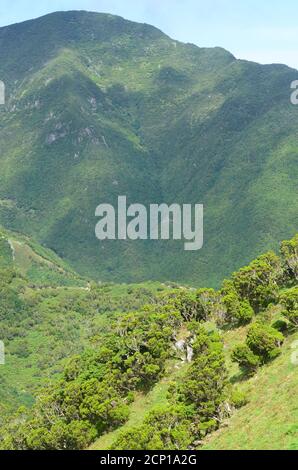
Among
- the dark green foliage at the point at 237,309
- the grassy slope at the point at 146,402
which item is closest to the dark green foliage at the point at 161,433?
the grassy slope at the point at 146,402

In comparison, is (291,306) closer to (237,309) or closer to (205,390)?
(237,309)

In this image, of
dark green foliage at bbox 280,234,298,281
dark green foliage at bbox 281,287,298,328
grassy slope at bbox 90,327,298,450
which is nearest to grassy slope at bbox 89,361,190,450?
grassy slope at bbox 90,327,298,450

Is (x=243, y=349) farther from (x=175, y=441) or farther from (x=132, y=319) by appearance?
(x=132, y=319)

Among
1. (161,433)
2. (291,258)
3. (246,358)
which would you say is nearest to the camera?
(161,433)

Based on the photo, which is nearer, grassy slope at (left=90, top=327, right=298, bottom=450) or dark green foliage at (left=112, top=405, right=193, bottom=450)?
grassy slope at (left=90, top=327, right=298, bottom=450)

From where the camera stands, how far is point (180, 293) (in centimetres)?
8712

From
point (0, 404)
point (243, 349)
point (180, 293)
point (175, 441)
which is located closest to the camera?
point (175, 441)

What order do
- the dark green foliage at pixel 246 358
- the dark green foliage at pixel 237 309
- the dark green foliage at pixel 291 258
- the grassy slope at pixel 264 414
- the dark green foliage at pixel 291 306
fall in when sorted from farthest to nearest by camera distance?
the dark green foliage at pixel 291 258
the dark green foliage at pixel 237 309
the dark green foliage at pixel 291 306
the dark green foliage at pixel 246 358
the grassy slope at pixel 264 414

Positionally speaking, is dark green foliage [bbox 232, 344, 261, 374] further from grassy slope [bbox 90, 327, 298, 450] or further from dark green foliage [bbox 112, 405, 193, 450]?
dark green foliage [bbox 112, 405, 193, 450]

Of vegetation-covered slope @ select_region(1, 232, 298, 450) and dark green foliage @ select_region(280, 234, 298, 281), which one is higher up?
dark green foliage @ select_region(280, 234, 298, 281)

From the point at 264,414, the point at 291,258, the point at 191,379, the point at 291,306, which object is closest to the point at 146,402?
the point at 191,379

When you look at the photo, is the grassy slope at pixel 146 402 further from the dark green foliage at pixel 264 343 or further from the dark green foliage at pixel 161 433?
the dark green foliage at pixel 264 343
